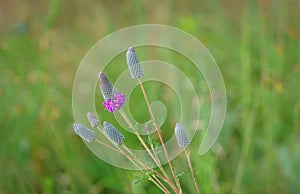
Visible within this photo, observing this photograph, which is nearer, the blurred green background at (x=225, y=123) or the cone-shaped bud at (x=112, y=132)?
the cone-shaped bud at (x=112, y=132)

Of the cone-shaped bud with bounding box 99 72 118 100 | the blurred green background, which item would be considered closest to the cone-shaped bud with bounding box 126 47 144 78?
the cone-shaped bud with bounding box 99 72 118 100

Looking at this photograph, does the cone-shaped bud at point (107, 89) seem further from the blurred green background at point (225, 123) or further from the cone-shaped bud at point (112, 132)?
the blurred green background at point (225, 123)

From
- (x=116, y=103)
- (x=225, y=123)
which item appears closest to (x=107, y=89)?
(x=116, y=103)

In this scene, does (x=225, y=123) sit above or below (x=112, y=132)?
above

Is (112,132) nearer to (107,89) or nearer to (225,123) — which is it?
(107,89)

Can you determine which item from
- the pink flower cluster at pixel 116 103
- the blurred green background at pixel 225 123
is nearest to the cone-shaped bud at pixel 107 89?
the pink flower cluster at pixel 116 103

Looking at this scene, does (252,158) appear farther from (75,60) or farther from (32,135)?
(75,60)
